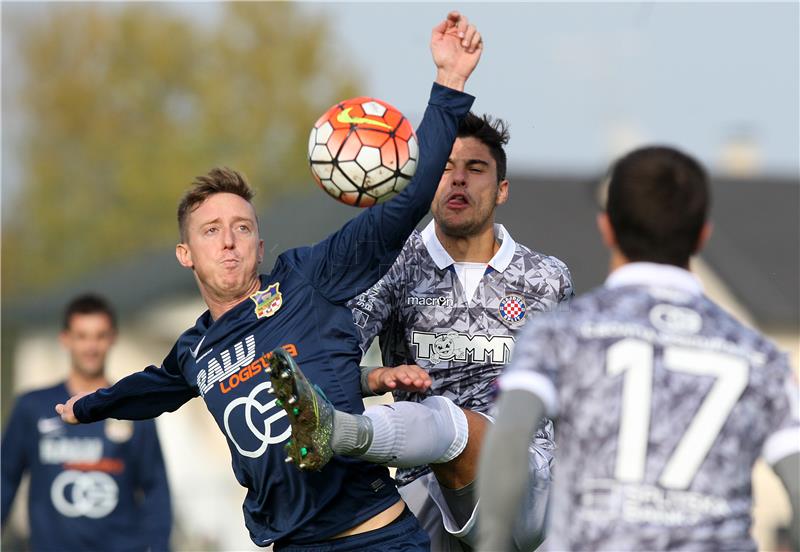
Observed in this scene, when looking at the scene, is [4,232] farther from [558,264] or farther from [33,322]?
[558,264]

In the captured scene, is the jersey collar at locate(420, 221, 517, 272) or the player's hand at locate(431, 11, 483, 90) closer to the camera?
the player's hand at locate(431, 11, 483, 90)

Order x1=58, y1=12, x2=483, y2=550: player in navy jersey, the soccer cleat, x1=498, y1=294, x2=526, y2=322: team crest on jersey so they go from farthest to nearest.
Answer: x1=498, y1=294, x2=526, y2=322: team crest on jersey → x1=58, y1=12, x2=483, y2=550: player in navy jersey → the soccer cleat

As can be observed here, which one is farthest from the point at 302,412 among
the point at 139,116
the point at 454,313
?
the point at 139,116

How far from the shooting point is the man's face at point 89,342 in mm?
9711

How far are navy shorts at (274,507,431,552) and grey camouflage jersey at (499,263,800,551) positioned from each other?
6.43 ft

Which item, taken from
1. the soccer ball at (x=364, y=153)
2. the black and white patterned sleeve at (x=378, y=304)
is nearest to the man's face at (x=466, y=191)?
the black and white patterned sleeve at (x=378, y=304)

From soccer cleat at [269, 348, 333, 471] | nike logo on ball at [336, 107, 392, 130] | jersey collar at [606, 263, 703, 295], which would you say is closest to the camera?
jersey collar at [606, 263, 703, 295]

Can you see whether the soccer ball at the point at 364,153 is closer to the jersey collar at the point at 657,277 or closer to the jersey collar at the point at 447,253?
the jersey collar at the point at 447,253

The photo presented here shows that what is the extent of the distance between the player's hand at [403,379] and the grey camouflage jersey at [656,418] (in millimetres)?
1553

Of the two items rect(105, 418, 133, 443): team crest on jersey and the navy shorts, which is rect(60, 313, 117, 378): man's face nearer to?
rect(105, 418, 133, 443): team crest on jersey

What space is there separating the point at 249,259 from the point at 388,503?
1.21 metres

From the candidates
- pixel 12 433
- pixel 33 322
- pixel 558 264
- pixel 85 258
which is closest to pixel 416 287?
pixel 558 264

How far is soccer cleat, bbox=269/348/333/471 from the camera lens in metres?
5.12

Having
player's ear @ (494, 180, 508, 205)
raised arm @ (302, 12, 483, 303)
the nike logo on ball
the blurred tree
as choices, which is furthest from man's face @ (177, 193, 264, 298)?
the blurred tree
